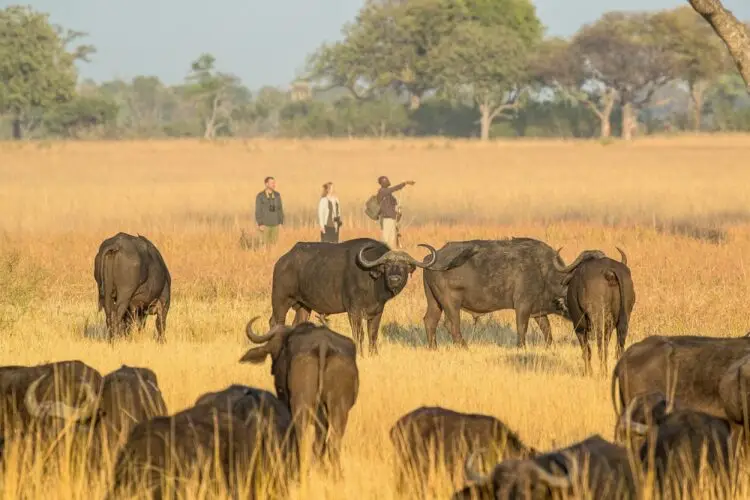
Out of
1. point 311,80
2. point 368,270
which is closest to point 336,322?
point 368,270

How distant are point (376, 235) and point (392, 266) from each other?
1193 cm

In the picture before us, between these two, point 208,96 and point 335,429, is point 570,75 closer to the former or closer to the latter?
point 208,96

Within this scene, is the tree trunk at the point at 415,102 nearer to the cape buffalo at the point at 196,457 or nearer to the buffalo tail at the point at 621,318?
the buffalo tail at the point at 621,318

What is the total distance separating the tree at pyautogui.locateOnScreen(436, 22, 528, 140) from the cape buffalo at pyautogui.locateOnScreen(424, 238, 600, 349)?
235 feet

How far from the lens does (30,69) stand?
3546 inches

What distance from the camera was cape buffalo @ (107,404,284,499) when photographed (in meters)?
6.78

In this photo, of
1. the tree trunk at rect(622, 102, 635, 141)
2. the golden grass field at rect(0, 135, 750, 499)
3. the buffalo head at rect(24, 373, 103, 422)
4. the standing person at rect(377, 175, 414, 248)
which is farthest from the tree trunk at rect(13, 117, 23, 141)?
the buffalo head at rect(24, 373, 103, 422)

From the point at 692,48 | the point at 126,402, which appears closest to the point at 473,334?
the point at 126,402

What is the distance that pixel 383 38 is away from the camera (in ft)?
337

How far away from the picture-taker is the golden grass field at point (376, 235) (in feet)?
36.6

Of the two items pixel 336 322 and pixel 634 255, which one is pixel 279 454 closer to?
pixel 336 322

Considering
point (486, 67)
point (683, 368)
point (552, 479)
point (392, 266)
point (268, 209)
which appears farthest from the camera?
point (486, 67)

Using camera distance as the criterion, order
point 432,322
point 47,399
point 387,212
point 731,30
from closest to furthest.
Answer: point 47,399 → point 432,322 → point 731,30 → point 387,212

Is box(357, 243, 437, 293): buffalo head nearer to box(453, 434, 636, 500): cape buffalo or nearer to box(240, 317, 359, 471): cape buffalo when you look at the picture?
box(240, 317, 359, 471): cape buffalo
